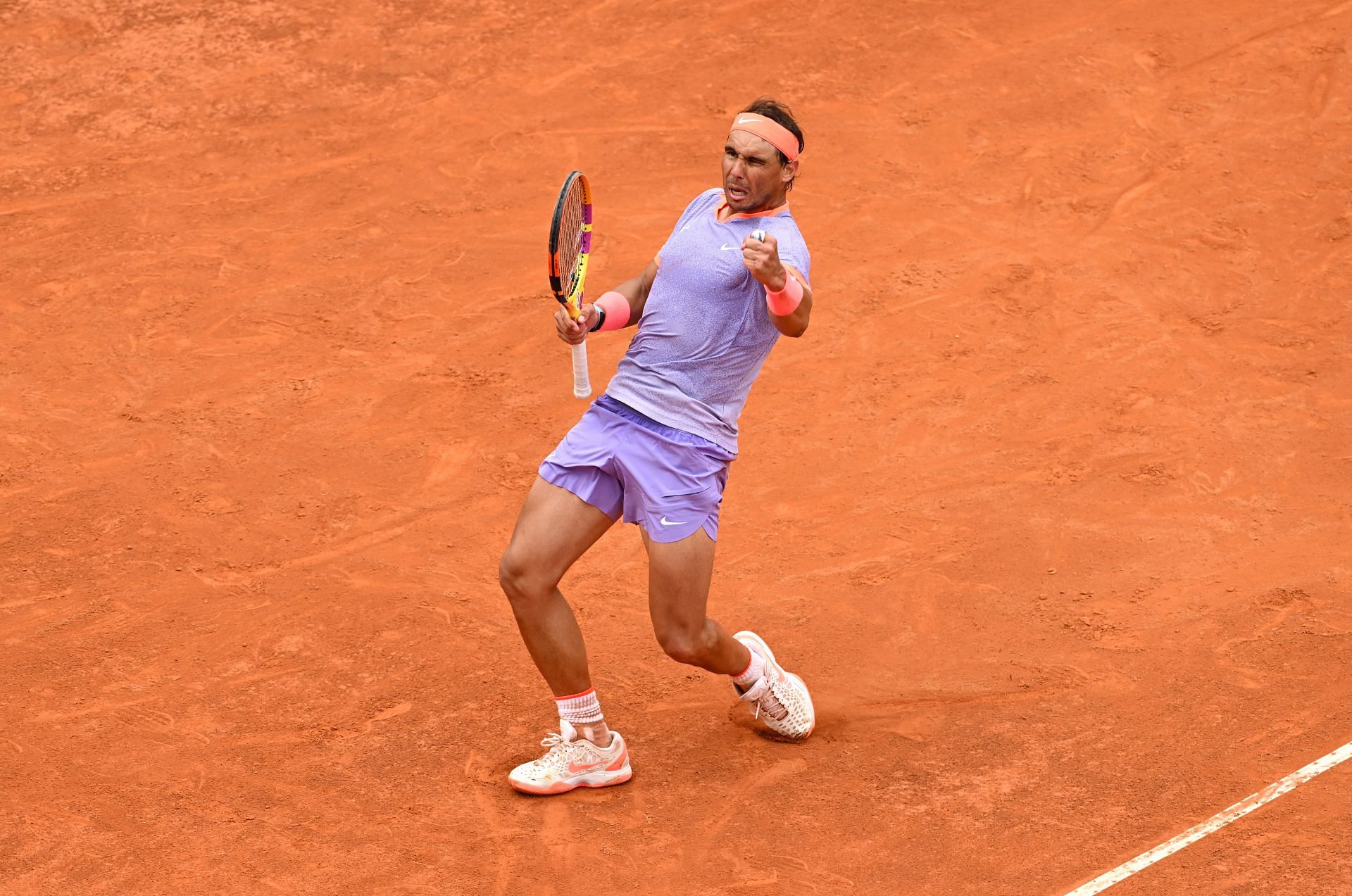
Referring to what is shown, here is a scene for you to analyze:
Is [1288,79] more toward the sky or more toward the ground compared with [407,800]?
more toward the sky

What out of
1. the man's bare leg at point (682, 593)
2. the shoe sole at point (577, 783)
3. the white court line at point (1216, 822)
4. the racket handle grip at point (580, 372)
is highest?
the racket handle grip at point (580, 372)

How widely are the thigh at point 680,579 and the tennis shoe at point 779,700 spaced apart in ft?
1.68

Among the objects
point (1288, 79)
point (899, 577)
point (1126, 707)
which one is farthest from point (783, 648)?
point (1288, 79)

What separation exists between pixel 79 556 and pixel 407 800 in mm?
2408

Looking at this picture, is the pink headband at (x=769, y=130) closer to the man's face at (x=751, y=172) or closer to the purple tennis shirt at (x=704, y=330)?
the man's face at (x=751, y=172)

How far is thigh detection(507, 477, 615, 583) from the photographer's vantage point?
5.13 m

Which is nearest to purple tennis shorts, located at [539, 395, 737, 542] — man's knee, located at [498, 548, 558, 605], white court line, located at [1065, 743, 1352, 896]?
man's knee, located at [498, 548, 558, 605]

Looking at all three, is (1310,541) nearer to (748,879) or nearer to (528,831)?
(748,879)

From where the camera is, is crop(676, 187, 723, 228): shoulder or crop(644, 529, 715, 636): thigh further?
crop(676, 187, 723, 228): shoulder

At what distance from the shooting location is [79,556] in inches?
271

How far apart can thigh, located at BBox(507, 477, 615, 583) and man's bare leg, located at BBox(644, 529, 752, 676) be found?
22cm

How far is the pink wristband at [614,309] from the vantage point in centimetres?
533

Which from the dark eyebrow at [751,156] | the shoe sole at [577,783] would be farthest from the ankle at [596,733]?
the dark eyebrow at [751,156]

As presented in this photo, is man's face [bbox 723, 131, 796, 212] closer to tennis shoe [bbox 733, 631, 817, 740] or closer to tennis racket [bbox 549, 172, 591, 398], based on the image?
tennis racket [bbox 549, 172, 591, 398]
